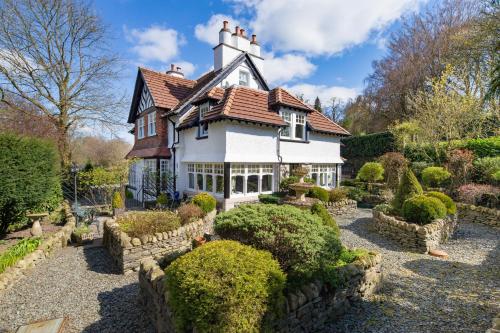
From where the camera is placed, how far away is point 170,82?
1964cm

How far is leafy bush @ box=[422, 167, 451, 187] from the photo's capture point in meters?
15.7

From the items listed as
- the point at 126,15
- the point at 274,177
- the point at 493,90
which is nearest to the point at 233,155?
the point at 274,177

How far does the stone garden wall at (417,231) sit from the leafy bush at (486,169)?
Answer: 6.83m

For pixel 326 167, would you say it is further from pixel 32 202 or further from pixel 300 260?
pixel 32 202

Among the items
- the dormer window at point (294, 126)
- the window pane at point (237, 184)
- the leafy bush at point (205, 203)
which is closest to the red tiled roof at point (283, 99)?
the dormer window at point (294, 126)

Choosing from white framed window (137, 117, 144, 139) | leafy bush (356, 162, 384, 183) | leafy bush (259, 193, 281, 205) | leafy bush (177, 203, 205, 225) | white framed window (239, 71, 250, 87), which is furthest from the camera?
white framed window (137, 117, 144, 139)

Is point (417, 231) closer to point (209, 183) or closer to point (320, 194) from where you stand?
point (320, 194)

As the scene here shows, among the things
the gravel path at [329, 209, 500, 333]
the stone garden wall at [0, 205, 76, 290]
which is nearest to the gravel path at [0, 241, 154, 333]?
the stone garden wall at [0, 205, 76, 290]

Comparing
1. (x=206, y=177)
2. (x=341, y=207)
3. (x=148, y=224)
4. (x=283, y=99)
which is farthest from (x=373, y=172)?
(x=148, y=224)

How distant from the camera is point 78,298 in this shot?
569 centimetres

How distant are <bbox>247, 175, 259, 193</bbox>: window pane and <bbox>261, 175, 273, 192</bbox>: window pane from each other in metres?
0.56

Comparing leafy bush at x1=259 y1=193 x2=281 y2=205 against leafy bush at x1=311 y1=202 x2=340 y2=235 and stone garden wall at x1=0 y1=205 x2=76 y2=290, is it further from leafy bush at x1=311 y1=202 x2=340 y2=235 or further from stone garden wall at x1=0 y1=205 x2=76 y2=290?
stone garden wall at x1=0 y1=205 x2=76 y2=290

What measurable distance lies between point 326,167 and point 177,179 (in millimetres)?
10949

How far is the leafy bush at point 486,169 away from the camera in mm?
14614
